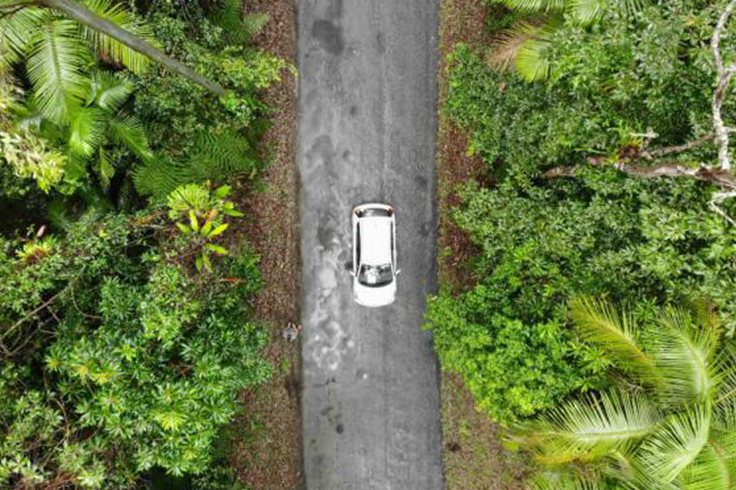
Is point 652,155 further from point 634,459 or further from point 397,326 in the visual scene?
point 397,326

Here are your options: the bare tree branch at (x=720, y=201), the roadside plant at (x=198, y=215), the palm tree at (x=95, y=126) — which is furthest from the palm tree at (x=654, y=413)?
the palm tree at (x=95, y=126)

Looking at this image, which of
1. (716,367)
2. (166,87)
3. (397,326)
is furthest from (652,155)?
(166,87)

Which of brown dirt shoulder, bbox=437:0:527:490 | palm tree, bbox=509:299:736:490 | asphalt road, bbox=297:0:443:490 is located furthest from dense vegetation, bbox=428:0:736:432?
asphalt road, bbox=297:0:443:490

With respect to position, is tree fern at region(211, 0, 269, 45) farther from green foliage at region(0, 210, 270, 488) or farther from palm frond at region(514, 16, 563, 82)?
palm frond at region(514, 16, 563, 82)

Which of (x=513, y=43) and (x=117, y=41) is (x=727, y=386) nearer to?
(x=513, y=43)

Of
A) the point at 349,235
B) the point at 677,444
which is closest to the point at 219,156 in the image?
the point at 349,235
